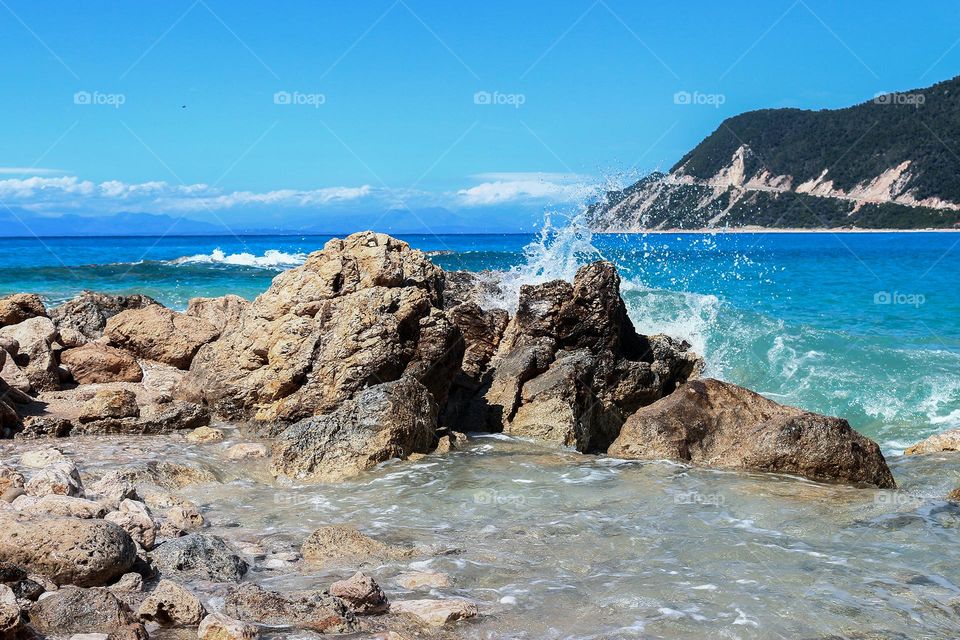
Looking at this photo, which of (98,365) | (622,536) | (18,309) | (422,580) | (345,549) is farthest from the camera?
(18,309)

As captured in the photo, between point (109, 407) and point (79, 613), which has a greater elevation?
point (109, 407)

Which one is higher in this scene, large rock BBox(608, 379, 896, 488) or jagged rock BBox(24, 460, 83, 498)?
large rock BBox(608, 379, 896, 488)

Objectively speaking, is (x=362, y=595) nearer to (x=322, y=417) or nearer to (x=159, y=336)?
(x=322, y=417)

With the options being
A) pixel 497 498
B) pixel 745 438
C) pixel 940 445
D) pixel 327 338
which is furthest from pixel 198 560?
pixel 940 445

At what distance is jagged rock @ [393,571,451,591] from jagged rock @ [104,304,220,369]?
723 cm

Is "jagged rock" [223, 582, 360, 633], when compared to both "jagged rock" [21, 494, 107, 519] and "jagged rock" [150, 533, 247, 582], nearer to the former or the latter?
"jagged rock" [150, 533, 247, 582]

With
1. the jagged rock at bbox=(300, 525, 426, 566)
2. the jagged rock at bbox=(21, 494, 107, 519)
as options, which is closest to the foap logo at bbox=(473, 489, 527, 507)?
the jagged rock at bbox=(300, 525, 426, 566)

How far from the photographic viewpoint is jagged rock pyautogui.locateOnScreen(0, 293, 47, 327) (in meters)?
11.5

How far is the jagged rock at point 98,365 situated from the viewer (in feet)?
33.9

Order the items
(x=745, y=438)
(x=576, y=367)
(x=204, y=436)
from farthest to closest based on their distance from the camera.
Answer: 1. (x=576, y=367)
2. (x=204, y=436)
3. (x=745, y=438)

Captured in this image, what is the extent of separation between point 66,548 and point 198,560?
29.6 inches

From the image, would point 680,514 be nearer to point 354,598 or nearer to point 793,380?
point 354,598

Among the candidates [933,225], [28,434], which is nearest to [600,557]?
[28,434]

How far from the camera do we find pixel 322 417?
7.68 metres
